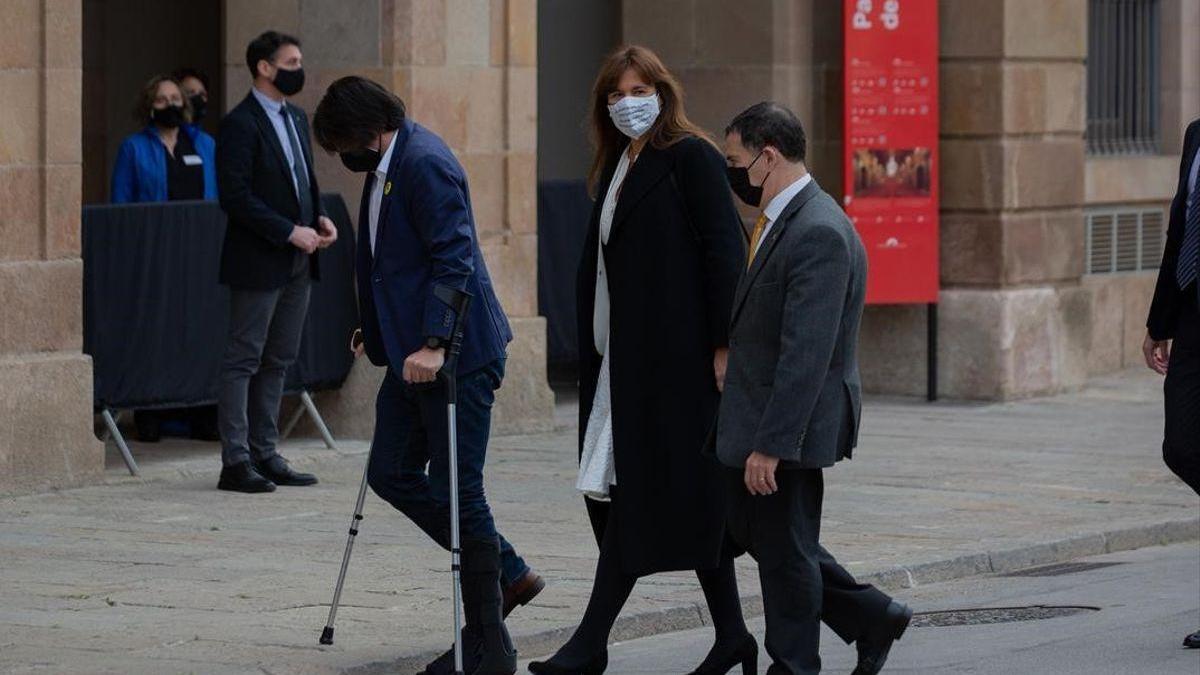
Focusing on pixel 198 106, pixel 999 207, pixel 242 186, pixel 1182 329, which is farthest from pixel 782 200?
pixel 999 207

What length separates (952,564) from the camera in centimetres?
1000

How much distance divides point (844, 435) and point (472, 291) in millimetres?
1258

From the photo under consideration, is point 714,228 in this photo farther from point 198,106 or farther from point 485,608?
point 198,106

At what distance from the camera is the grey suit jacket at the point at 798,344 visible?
6906 mm

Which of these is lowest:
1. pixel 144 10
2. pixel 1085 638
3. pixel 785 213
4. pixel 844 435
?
pixel 1085 638

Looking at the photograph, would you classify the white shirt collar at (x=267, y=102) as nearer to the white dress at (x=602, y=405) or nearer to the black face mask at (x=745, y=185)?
the white dress at (x=602, y=405)

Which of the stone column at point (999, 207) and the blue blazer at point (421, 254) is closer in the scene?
the blue blazer at point (421, 254)

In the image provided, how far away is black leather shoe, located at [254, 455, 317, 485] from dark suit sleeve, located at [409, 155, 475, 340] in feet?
14.3

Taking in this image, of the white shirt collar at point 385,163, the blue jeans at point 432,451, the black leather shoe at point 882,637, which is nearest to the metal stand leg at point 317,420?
the blue jeans at point 432,451

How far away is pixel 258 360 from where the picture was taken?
460 inches

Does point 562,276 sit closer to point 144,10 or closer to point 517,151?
point 517,151

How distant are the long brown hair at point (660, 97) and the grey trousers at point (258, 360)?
400 cm

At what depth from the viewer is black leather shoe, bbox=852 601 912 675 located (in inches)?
290

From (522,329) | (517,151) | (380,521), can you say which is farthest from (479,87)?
(380,521)
